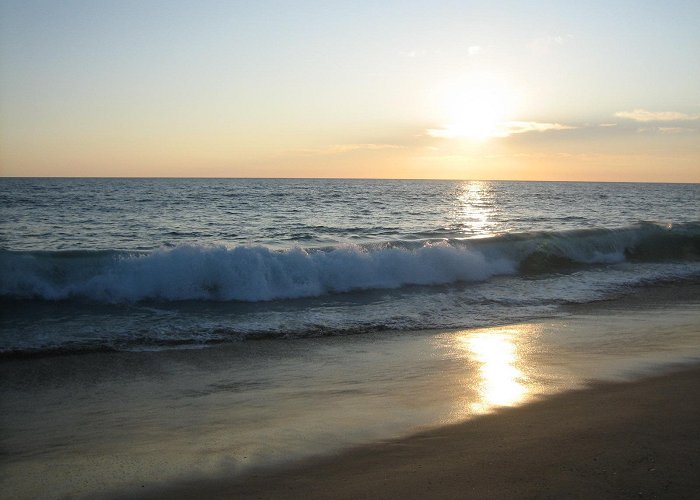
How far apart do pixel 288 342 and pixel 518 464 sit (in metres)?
4.91

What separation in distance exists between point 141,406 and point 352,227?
21.2 m

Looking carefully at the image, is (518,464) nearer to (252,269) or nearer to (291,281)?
(291,281)

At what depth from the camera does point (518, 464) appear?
410 cm

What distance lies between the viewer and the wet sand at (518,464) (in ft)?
12.2

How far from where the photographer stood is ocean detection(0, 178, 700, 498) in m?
4.81

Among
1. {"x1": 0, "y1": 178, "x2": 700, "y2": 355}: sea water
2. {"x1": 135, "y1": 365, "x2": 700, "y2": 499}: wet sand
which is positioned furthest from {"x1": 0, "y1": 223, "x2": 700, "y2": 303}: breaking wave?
{"x1": 135, "y1": 365, "x2": 700, "y2": 499}: wet sand

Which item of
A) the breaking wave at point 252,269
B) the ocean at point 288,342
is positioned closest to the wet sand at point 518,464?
the ocean at point 288,342

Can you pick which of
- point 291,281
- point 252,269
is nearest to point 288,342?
point 291,281

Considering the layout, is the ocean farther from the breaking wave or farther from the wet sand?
the wet sand

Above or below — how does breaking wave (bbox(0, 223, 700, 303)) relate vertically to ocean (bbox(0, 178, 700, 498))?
above

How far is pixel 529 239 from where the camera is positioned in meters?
18.4

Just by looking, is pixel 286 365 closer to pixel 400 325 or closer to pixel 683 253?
pixel 400 325

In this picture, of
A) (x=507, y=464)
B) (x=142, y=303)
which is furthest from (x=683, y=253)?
(x=507, y=464)

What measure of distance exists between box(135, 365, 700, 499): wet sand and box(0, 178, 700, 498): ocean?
285mm
